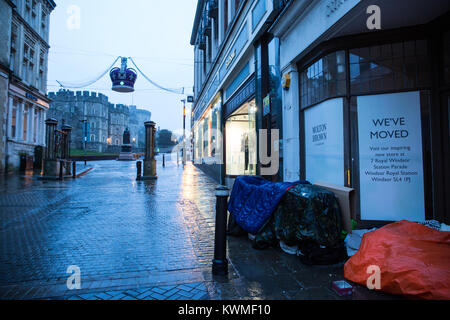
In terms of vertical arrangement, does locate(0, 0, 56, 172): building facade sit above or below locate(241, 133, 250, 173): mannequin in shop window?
above

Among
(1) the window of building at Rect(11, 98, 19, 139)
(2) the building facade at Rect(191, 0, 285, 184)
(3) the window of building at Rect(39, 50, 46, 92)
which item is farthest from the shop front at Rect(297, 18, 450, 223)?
(3) the window of building at Rect(39, 50, 46, 92)

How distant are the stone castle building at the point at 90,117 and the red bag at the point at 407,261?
70946 millimetres

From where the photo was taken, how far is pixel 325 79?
5.58 m

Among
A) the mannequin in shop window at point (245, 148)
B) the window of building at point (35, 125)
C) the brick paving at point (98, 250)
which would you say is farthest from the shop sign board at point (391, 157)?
the window of building at point (35, 125)

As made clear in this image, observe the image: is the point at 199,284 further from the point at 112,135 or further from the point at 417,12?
the point at 112,135

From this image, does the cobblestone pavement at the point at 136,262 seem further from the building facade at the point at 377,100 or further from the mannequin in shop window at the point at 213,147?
the mannequin in shop window at the point at 213,147

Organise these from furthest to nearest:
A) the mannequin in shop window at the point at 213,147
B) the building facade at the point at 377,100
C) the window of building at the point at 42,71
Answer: the window of building at the point at 42,71
the mannequin in shop window at the point at 213,147
the building facade at the point at 377,100

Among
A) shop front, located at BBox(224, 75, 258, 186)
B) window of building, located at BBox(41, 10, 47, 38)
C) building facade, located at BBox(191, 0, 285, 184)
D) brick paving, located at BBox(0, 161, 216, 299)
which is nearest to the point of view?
brick paving, located at BBox(0, 161, 216, 299)

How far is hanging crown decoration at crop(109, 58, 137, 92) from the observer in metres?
14.0

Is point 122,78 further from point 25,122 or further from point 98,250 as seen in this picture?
point 25,122

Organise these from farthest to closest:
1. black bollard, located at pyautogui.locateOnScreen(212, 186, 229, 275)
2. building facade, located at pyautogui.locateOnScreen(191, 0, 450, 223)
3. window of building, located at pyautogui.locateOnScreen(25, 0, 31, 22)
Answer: window of building, located at pyautogui.locateOnScreen(25, 0, 31, 22) < building facade, located at pyautogui.locateOnScreen(191, 0, 450, 223) < black bollard, located at pyautogui.locateOnScreen(212, 186, 229, 275)

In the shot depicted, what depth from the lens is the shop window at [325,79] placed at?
Result: 528 cm

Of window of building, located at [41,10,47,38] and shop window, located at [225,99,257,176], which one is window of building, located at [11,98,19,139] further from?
shop window, located at [225,99,257,176]

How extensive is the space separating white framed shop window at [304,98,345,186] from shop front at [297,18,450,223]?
0.8 inches
